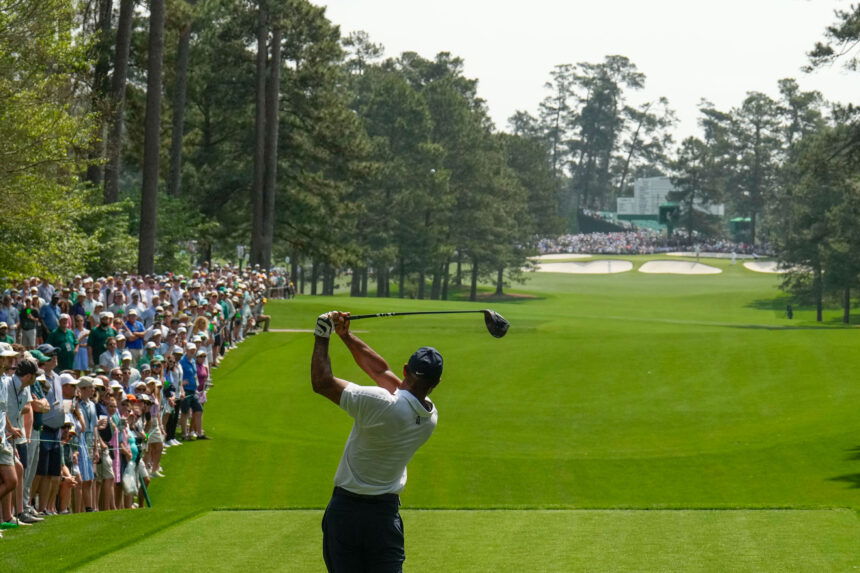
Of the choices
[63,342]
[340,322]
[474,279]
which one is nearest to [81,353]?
[63,342]

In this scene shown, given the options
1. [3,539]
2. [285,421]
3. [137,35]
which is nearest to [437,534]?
[3,539]

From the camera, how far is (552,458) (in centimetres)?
2500

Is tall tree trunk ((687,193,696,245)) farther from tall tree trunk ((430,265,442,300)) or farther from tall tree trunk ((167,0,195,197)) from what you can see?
tall tree trunk ((167,0,195,197))

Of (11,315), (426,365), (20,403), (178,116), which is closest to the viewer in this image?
(426,365)

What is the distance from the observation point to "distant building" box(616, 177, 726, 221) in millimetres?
141875

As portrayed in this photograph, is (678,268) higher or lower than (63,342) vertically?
higher

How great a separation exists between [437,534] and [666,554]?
2887mm

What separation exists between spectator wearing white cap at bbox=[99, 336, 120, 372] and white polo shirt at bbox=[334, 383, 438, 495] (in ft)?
53.0

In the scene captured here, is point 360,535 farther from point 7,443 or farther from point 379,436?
point 7,443

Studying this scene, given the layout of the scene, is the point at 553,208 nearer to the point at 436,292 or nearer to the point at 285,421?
the point at 436,292

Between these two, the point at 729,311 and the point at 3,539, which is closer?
the point at 3,539

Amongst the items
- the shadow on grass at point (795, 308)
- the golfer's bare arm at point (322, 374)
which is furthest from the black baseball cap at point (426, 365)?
the shadow on grass at point (795, 308)

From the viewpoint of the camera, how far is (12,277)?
27438mm

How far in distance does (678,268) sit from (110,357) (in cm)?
9960
